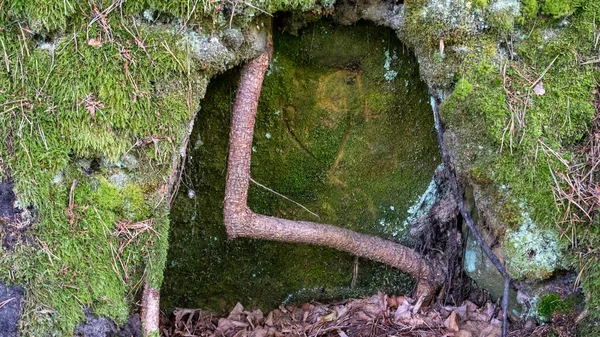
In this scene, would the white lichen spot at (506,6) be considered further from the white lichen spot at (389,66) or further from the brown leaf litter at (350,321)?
the brown leaf litter at (350,321)

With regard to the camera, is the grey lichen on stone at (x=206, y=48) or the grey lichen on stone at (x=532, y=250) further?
the grey lichen on stone at (x=532, y=250)

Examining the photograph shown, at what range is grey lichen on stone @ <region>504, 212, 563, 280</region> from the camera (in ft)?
9.78

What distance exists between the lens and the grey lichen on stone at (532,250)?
2980 millimetres

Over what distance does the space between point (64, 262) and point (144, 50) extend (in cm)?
127

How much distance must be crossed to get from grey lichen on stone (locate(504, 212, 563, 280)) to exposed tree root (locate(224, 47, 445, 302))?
860 millimetres

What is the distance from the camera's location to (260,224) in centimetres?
336

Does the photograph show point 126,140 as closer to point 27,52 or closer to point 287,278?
point 27,52

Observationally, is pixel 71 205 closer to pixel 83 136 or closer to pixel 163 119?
pixel 83 136

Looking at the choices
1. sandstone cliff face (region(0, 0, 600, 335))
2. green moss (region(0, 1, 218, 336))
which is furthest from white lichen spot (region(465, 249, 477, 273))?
green moss (region(0, 1, 218, 336))

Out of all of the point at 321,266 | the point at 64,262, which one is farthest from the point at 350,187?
the point at 64,262

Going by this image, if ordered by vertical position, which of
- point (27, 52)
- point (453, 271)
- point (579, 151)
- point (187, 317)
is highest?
point (27, 52)

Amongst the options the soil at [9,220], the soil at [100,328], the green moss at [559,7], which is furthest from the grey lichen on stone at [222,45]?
the green moss at [559,7]

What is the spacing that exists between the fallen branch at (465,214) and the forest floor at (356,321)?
0.18m

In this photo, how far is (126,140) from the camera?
9.21 ft
